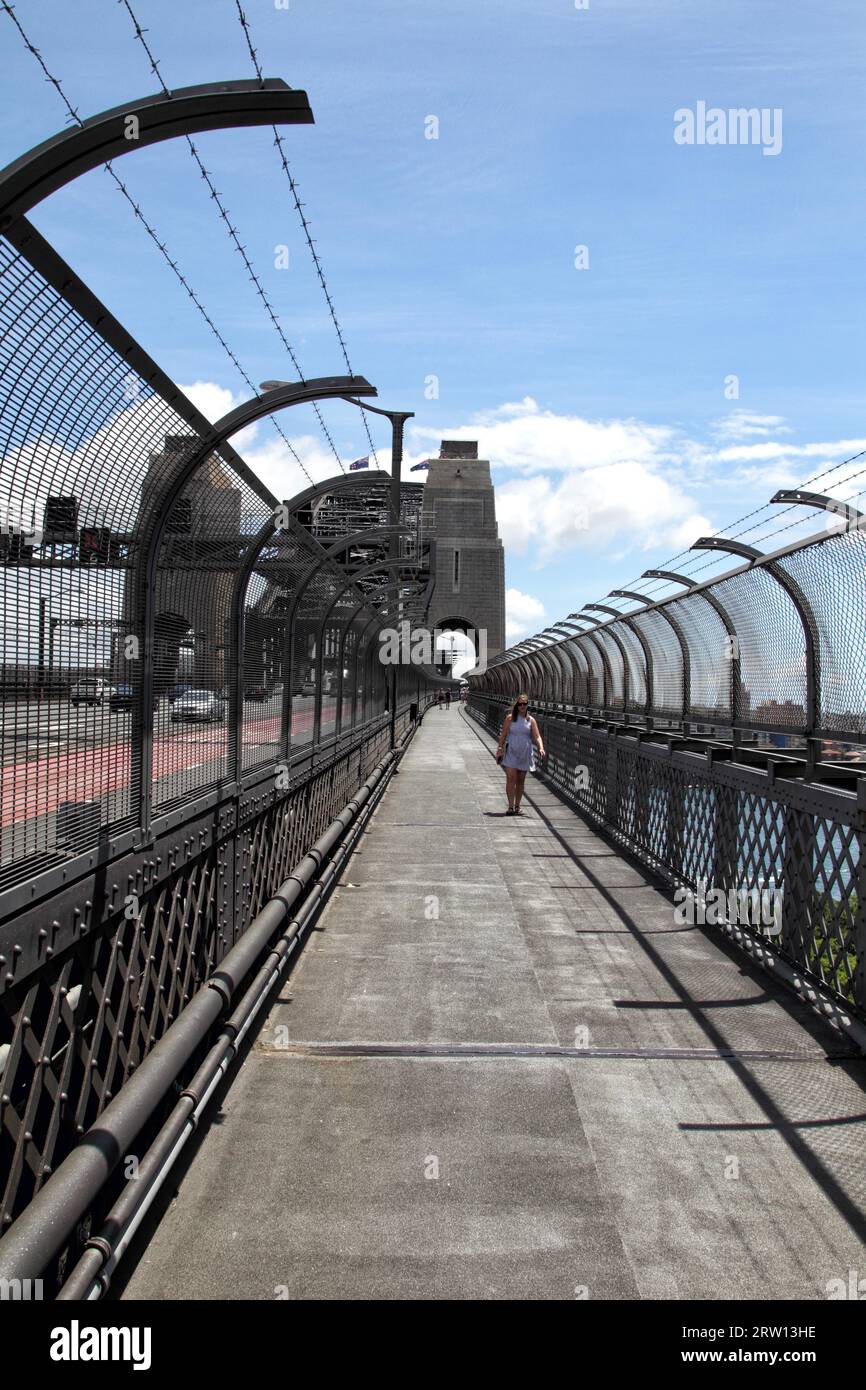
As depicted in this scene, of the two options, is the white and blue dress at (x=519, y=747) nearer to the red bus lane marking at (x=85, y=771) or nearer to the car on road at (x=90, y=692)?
the red bus lane marking at (x=85, y=771)

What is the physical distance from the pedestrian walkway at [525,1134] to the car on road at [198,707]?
5.13ft

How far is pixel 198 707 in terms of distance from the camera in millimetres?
5402

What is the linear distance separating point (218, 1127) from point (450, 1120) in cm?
89

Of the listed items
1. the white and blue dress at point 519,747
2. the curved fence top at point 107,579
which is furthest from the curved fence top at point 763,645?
the curved fence top at point 107,579

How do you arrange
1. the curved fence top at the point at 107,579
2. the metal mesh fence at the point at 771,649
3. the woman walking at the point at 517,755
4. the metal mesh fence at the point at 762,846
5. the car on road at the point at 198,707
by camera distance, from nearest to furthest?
the curved fence top at the point at 107,579 → the car on road at the point at 198,707 → the metal mesh fence at the point at 762,846 → the metal mesh fence at the point at 771,649 → the woman walking at the point at 517,755

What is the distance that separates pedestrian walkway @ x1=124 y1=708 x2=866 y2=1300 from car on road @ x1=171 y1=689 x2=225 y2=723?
61.6 inches

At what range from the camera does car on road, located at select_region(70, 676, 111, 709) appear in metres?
3.60

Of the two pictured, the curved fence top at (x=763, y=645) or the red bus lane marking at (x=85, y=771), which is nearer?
the red bus lane marking at (x=85, y=771)

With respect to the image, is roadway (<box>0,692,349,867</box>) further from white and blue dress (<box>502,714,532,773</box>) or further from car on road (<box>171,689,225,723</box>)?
white and blue dress (<box>502,714,532,773</box>)

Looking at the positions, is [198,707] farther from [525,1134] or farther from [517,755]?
[517,755]

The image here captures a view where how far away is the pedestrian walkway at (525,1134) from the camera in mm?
3537

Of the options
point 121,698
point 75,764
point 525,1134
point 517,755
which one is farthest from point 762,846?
point 517,755
